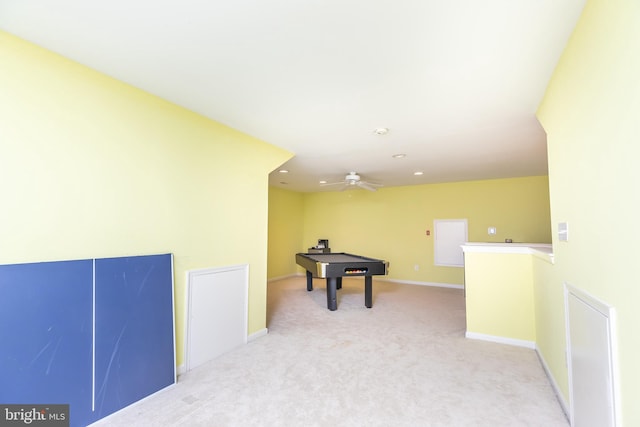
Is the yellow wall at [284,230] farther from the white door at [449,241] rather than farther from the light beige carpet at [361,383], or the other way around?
the white door at [449,241]

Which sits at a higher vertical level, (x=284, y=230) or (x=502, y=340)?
(x=284, y=230)

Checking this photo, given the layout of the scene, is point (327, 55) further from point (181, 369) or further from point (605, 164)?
point (181, 369)

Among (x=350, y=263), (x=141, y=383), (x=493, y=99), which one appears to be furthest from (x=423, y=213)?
(x=141, y=383)

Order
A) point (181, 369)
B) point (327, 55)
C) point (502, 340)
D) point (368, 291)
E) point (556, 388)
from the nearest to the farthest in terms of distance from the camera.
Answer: point (327, 55)
point (556, 388)
point (181, 369)
point (502, 340)
point (368, 291)

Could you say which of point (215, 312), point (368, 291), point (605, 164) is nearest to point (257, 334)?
point (215, 312)

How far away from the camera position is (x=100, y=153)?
6.50 feet

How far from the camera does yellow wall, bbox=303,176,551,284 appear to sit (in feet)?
18.4

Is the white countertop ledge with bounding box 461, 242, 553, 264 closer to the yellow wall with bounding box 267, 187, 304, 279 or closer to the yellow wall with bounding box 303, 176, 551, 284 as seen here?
the yellow wall with bounding box 303, 176, 551, 284

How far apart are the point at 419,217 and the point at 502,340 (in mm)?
3674

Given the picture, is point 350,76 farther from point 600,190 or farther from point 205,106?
point 600,190

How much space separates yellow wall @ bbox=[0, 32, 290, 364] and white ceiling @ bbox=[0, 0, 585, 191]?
0.56 feet

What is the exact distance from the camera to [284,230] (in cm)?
723

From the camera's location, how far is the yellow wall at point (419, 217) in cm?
559

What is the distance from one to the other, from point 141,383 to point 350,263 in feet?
9.53
